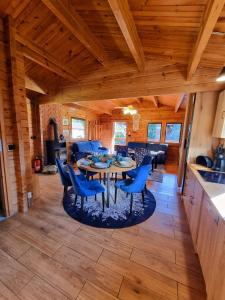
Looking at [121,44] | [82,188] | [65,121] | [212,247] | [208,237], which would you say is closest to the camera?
[212,247]

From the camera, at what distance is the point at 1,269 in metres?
1.38

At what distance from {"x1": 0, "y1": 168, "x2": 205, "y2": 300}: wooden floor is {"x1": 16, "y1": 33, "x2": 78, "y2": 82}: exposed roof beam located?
2821 mm

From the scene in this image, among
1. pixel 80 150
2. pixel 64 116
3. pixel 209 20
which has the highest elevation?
pixel 209 20

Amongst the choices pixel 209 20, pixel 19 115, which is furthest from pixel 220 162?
pixel 19 115

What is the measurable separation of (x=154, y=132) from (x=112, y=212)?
5855 mm

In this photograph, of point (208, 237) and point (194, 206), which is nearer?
point (208, 237)

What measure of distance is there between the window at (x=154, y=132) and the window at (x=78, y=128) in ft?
11.6

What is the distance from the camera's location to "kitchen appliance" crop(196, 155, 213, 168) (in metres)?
2.34

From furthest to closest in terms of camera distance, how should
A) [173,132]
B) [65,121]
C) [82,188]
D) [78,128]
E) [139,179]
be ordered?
[173,132]
[78,128]
[65,121]
[139,179]
[82,188]

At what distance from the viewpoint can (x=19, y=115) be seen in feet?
7.09

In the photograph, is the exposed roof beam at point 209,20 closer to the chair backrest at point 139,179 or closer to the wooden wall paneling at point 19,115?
the chair backrest at point 139,179

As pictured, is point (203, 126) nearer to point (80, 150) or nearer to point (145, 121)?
point (80, 150)

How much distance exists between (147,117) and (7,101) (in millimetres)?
6406

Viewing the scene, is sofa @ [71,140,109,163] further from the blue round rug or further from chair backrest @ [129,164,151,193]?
chair backrest @ [129,164,151,193]
